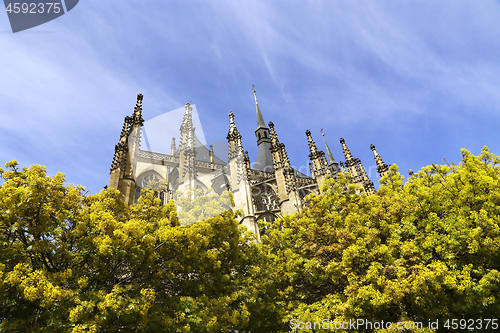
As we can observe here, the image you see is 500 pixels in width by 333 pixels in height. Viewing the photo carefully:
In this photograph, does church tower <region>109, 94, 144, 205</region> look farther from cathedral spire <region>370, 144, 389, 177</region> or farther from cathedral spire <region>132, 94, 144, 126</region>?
cathedral spire <region>370, 144, 389, 177</region>

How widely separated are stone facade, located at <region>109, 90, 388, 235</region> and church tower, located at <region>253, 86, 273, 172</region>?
10.0 m

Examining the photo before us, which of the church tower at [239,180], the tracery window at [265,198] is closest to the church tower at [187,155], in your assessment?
the church tower at [239,180]

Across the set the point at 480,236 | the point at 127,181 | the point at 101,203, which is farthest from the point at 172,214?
the point at 480,236

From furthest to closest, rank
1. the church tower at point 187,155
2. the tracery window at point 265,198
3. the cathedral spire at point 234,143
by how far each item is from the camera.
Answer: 1. the tracery window at point 265,198
2. the cathedral spire at point 234,143
3. the church tower at point 187,155

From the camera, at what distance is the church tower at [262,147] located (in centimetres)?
4146

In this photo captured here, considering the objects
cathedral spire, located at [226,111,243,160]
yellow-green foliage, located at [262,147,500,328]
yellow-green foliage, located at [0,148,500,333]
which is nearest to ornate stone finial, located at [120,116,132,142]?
yellow-green foliage, located at [0,148,500,333]

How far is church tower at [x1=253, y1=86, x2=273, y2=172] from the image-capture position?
136ft

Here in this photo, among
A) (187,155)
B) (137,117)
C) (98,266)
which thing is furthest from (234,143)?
(98,266)

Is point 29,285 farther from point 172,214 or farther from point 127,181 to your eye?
point 127,181

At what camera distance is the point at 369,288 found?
8047mm

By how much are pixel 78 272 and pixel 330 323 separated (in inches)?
280

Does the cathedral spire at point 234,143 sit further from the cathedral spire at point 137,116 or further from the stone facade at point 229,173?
the cathedral spire at point 137,116

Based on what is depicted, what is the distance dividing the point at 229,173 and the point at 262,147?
24.8m

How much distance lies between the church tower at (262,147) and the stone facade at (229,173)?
10.0 m
